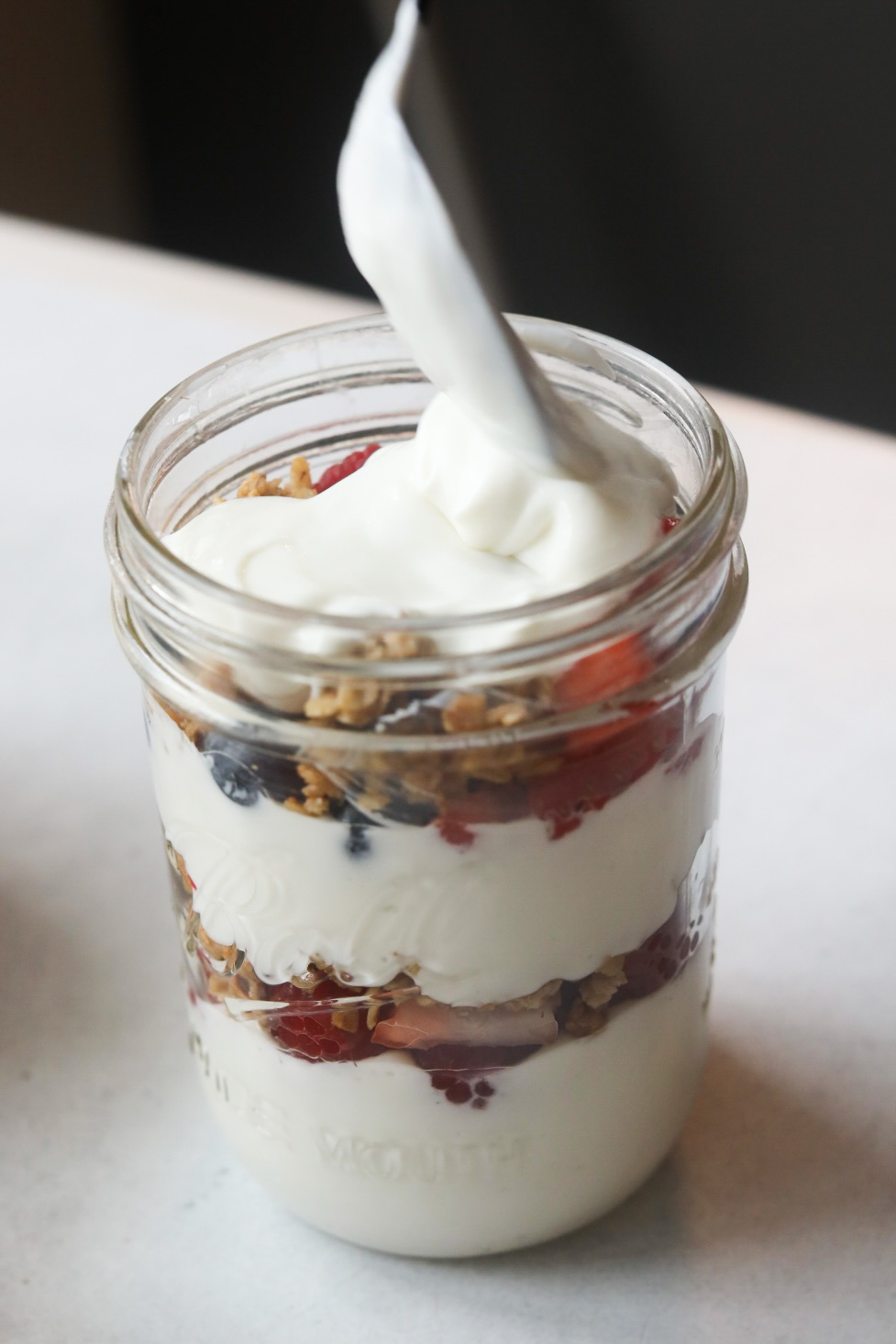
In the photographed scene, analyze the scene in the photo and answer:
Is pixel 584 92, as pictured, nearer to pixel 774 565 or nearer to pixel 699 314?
pixel 699 314

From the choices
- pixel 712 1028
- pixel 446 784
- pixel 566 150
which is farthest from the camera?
pixel 566 150

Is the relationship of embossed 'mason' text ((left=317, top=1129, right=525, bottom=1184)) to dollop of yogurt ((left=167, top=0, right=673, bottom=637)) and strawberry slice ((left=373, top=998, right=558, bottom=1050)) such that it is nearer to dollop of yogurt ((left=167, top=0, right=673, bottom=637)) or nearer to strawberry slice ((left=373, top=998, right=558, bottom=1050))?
strawberry slice ((left=373, top=998, right=558, bottom=1050))

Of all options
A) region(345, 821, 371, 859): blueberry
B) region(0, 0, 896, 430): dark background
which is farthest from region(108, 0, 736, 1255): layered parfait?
region(0, 0, 896, 430): dark background

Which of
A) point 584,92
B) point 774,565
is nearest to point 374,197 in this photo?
point 774,565

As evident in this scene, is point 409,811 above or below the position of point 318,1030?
above

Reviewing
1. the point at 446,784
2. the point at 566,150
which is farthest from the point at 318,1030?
the point at 566,150

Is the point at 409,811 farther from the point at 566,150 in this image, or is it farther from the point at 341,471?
the point at 566,150
